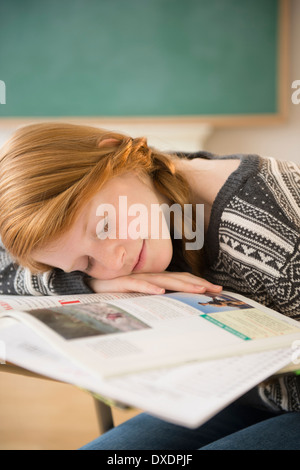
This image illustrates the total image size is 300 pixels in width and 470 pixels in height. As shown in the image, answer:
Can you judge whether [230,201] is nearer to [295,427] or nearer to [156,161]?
[156,161]

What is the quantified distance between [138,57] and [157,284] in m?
1.90

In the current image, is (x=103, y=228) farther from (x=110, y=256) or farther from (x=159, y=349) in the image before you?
(x=159, y=349)

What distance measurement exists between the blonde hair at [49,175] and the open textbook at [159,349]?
184 millimetres

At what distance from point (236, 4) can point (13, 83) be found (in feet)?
3.81

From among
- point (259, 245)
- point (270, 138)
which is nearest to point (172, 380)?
point (259, 245)

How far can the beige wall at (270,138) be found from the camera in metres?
2.43

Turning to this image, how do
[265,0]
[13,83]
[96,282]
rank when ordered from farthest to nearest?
[13,83] < [265,0] < [96,282]

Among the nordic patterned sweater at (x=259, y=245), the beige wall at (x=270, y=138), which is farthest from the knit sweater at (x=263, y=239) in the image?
the beige wall at (x=270, y=138)

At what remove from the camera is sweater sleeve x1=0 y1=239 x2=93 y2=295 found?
0.88 metres

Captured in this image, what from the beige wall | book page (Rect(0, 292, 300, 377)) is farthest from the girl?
the beige wall

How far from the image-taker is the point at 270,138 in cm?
249

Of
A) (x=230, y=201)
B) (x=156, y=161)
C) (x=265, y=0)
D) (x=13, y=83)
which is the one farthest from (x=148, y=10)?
(x=230, y=201)

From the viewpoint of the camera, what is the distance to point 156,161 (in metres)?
0.94
